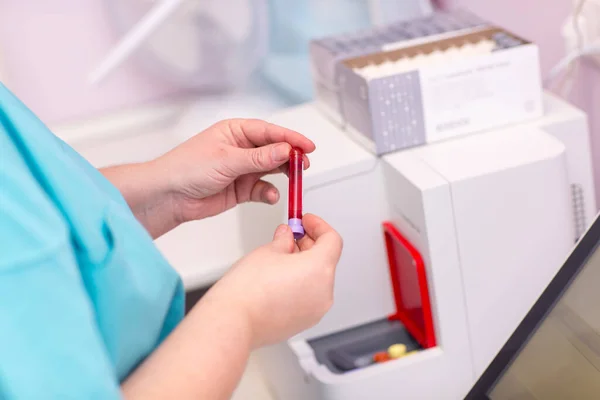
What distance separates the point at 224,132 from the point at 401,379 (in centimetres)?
30

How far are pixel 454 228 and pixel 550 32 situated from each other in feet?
1.29

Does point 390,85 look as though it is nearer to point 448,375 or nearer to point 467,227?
point 467,227

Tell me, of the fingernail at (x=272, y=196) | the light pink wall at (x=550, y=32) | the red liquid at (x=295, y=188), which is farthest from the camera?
the light pink wall at (x=550, y=32)

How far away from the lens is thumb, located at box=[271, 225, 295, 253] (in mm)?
587

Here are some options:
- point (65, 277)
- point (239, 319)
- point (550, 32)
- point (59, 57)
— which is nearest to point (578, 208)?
point (550, 32)

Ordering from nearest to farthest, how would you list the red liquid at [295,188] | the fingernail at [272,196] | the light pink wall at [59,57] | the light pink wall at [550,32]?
the red liquid at [295,188]
the fingernail at [272,196]
the light pink wall at [550,32]
the light pink wall at [59,57]

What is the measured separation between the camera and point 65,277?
0.43 metres

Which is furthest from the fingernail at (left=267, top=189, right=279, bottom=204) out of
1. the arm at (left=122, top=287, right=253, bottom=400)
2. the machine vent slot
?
the machine vent slot

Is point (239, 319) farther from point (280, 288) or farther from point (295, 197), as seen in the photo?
point (295, 197)

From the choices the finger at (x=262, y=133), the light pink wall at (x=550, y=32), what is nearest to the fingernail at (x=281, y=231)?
the finger at (x=262, y=133)

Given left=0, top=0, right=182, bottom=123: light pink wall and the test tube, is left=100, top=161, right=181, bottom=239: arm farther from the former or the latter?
left=0, top=0, right=182, bottom=123: light pink wall

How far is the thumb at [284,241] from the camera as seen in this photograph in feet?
1.93

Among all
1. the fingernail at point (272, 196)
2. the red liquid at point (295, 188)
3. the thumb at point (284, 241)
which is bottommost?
the fingernail at point (272, 196)

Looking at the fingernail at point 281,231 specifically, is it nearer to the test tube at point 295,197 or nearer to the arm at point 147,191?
the test tube at point 295,197
